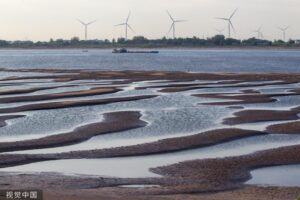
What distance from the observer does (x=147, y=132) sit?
2844cm

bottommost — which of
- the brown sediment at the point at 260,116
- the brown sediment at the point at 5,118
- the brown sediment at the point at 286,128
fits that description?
the brown sediment at the point at 260,116

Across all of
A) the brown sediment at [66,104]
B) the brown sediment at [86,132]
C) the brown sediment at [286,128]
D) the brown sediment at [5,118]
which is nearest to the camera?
the brown sediment at [86,132]

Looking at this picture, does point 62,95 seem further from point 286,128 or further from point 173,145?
point 173,145

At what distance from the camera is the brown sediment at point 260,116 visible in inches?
1289

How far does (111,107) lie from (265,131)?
1229 cm

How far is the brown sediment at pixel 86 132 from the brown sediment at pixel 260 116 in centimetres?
471

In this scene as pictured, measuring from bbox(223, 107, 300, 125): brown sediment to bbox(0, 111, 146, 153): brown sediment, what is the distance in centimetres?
471

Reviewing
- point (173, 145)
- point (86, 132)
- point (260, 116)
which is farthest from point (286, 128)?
point (86, 132)

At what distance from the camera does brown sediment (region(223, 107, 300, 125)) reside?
32750 millimetres

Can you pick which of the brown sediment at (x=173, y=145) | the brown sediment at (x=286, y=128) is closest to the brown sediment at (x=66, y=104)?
the brown sediment at (x=173, y=145)

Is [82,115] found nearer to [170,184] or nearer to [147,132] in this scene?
[147,132]

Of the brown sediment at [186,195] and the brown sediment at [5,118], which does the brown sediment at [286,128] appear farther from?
the brown sediment at [5,118]

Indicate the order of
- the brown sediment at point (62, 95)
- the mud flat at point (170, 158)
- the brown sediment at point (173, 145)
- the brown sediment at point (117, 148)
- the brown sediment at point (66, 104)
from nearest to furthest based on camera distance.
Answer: the mud flat at point (170, 158) → the brown sediment at point (117, 148) → the brown sediment at point (173, 145) → the brown sediment at point (66, 104) → the brown sediment at point (62, 95)

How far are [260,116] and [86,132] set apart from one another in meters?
10.3
